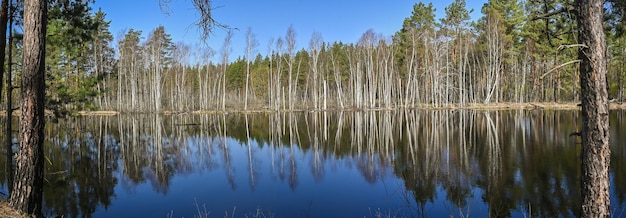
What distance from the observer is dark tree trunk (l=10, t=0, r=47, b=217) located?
505 cm

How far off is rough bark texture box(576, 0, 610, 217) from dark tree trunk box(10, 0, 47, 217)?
6.67 meters

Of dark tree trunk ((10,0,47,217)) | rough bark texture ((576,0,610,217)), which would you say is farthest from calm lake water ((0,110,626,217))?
dark tree trunk ((10,0,47,217))

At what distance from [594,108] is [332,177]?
730 cm

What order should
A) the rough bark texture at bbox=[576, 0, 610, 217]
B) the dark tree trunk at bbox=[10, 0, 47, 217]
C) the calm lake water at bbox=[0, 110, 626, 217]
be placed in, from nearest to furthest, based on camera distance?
1. the rough bark texture at bbox=[576, 0, 610, 217]
2. the dark tree trunk at bbox=[10, 0, 47, 217]
3. the calm lake water at bbox=[0, 110, 626, 217]

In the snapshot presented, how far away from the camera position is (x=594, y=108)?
168 inches

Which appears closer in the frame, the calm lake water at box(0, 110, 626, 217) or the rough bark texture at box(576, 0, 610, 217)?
the rough bark texture at box(576, 0, 610, 217)

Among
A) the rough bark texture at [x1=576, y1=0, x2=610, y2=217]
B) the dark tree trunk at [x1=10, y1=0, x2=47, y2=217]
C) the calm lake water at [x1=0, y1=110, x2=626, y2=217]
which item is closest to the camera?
the rough bark texture at [x1=576, y1=0, x2=610, y2=217]

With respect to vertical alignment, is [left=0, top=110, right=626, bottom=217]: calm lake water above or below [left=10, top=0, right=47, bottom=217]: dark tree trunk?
below

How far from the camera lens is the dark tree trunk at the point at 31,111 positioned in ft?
16.6

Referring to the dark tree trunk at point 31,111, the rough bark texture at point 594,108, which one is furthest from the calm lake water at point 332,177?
the dark tree trunk at point 31,111

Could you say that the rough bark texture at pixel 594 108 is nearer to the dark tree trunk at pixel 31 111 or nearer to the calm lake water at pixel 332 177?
the calm lake water at pixel 332 177

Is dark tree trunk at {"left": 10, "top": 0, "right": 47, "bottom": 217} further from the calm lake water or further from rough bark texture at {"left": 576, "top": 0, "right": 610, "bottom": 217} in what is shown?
rough bark texture at {"left": 576, "top": 0, "right": 610, "bottom": 217}

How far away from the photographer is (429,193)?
862 cm

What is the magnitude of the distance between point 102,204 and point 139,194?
1.00 m
